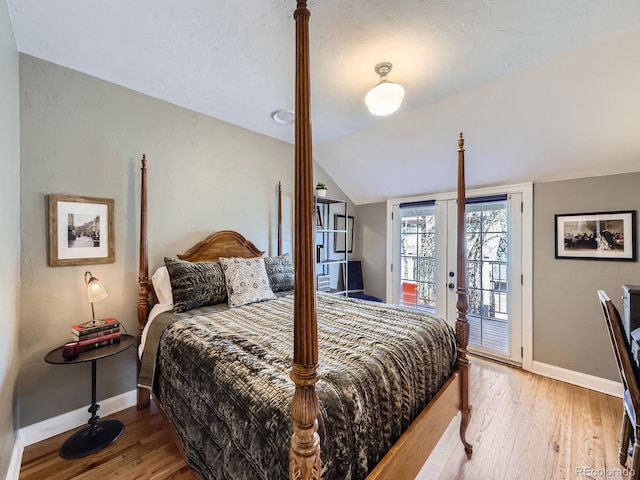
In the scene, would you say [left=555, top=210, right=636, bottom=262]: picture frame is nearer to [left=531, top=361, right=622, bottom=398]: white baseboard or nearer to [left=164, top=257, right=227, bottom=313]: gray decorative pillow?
[left=531, top=361, right=622, bottom=398]: white baseboard

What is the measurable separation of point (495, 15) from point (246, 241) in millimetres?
2683

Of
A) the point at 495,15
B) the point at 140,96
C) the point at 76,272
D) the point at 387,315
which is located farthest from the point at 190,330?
the point at 495,15

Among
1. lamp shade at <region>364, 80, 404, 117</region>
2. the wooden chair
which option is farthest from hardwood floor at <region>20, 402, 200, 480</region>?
lamp shade at <region>364, 80, 404, 117</region>

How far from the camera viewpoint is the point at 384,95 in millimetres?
1812

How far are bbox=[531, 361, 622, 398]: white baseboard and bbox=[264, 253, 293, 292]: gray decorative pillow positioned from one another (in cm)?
276

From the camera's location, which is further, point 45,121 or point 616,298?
point 616,298

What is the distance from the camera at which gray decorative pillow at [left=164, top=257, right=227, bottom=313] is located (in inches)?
83.5

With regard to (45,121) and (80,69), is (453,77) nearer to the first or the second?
(80,69)

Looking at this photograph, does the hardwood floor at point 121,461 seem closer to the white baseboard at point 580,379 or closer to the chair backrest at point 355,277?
the chair backrest at point 355,277

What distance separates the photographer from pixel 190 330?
170 centimetres

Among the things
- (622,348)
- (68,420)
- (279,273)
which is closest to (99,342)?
(68,420)

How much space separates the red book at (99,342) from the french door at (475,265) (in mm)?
3334

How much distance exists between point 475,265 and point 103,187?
12.7 feet

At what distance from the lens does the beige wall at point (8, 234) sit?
138 centimetres
